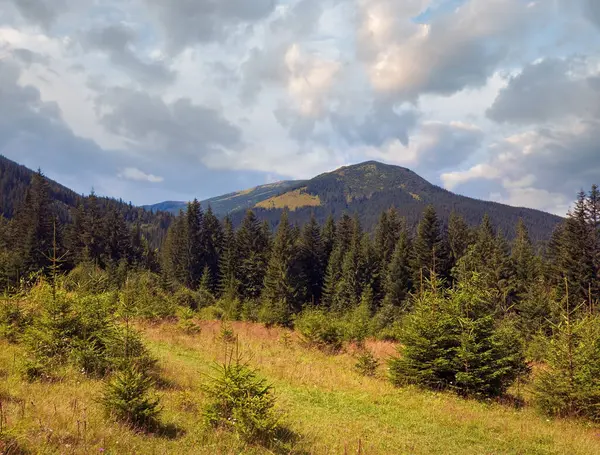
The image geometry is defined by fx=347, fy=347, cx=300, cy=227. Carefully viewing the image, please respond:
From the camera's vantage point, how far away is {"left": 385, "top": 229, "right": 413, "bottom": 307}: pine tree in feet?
158

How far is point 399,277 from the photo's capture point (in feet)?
161

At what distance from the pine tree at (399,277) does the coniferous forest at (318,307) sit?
188 mm

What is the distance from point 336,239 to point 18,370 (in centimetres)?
5519

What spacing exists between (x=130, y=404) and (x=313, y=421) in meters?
4.50

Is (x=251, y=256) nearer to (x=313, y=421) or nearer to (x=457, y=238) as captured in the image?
(x=457, y=238)

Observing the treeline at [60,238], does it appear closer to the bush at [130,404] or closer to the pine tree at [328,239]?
the pine tree at [328,239]

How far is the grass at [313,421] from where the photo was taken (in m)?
6.19

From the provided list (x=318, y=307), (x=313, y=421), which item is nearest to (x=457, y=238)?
(x=318, y=307)

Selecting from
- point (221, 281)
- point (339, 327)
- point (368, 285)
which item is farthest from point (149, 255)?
point (339, 327)

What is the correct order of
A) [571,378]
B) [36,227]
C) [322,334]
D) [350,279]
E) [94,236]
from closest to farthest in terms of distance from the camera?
[571,378] → [322,334] → [36,227] → [350,279] → [94,236]

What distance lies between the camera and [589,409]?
35.9 feet

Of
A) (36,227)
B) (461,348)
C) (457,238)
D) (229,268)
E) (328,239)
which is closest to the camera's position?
(461,348)

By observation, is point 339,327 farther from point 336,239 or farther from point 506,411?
point 336,239

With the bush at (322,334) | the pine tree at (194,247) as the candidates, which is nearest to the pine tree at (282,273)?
the pine tree at (194,247)
